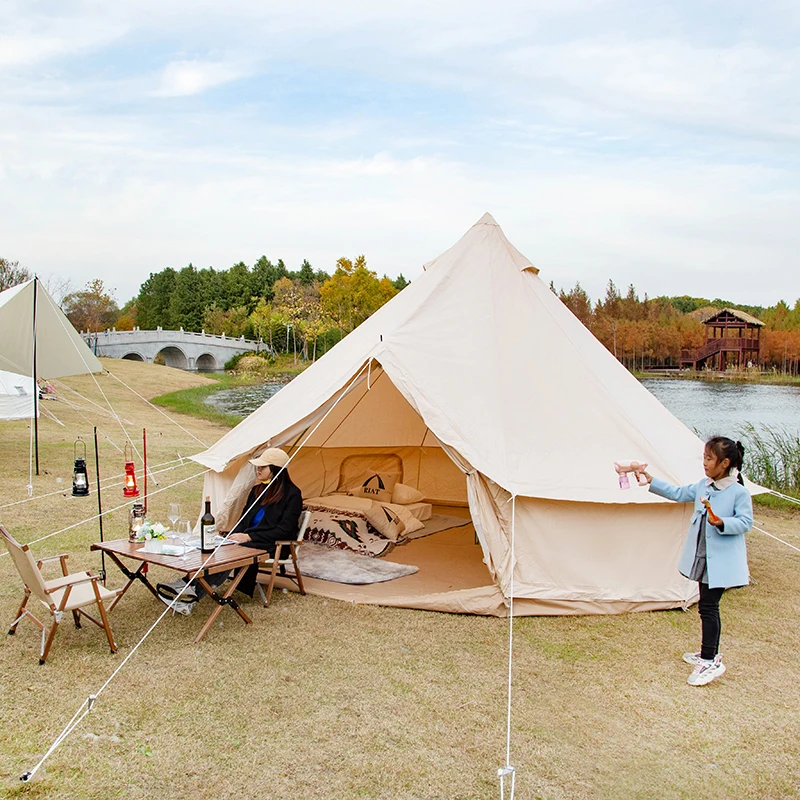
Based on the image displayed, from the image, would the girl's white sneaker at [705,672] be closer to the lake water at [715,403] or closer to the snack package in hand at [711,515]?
the snack package in hand at [711,515]

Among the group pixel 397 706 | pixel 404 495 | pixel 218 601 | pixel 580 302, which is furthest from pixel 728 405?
pixel 397 706

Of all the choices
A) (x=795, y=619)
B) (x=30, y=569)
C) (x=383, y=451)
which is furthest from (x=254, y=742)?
(x=383, y=451)

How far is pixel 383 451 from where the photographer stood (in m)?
8.50

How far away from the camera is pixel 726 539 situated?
3807 mm

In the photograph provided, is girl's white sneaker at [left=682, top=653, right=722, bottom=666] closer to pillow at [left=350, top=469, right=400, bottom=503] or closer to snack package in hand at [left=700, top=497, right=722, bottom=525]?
snack package in hand at [left=700, top=497, right=722, bottom=525]

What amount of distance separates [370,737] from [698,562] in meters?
1.90

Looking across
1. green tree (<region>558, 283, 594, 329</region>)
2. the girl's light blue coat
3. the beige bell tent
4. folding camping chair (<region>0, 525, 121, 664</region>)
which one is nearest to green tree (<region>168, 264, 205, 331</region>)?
green tree (<region>558, 283, 594, 329</region>)

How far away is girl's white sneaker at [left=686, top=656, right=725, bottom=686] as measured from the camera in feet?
12.7

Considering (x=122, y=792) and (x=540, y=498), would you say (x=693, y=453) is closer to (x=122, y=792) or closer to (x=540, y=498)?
(x=540, y=498)

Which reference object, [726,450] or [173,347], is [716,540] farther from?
[173,347]

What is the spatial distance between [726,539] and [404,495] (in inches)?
171

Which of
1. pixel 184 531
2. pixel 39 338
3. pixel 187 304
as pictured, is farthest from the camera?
pixel 187 304

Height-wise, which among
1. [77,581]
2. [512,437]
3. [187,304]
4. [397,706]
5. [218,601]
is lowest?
[397,706]

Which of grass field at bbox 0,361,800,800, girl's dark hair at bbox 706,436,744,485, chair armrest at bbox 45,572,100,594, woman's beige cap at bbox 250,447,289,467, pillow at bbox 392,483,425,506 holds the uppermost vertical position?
girl's dark hair at bbox 706,436,744,485
